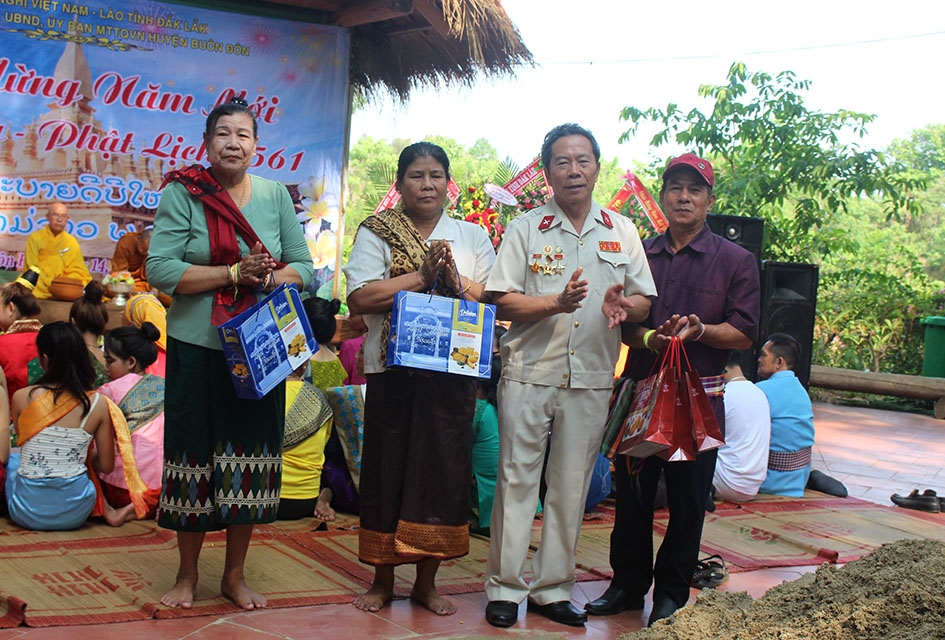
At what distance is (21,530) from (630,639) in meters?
3.00

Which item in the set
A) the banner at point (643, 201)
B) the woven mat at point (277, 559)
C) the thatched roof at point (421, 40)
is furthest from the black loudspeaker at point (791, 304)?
the thatched roof at point (421, 40)

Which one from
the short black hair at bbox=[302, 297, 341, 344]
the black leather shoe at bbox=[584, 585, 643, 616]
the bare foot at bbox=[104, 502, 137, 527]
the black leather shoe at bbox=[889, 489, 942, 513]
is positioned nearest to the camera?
the black leather shoe at bbox=[584, 585, 643, 616]

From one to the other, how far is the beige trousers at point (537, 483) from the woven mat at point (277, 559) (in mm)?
450

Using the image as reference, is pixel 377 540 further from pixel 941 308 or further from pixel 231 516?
pixel 941 308

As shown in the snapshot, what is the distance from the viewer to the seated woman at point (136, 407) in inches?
186

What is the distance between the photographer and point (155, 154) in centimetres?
881

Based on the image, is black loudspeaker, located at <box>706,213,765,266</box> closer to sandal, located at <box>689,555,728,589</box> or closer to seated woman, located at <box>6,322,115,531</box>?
sandal, located at <box>689,555,728,589</box>

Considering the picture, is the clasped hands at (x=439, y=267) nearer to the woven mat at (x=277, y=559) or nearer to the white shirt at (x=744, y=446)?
the woven mat at (x=277, y=559)

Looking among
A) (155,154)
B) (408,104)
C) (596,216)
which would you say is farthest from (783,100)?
(596,216)

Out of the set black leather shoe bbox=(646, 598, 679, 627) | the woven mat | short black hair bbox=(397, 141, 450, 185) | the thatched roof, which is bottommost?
the woven mat

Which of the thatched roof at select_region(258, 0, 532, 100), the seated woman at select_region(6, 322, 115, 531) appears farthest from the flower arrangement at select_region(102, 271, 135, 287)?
the seated woman at select_region(6, 322, 115, 531)

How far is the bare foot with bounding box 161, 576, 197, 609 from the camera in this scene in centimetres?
341

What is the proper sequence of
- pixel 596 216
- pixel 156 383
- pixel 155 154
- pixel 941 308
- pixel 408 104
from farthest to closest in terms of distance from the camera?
pixel 941 308, pixel 408 104, pixel 155 154, pixel 156 383, pixel 596 216

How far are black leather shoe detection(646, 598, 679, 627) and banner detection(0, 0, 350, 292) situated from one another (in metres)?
6.35
